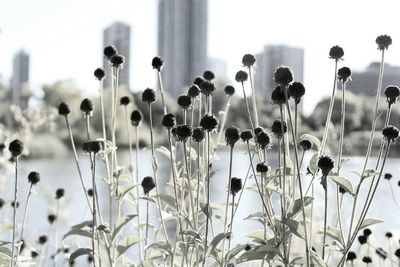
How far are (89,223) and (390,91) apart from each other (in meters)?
0.51

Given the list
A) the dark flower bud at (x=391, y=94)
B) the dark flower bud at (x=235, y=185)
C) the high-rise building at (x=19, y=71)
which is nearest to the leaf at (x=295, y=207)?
the dark flower bud at (x=235, y=185)

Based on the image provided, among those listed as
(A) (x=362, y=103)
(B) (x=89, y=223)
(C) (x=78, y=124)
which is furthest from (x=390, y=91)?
(C) (x=78, y=124)

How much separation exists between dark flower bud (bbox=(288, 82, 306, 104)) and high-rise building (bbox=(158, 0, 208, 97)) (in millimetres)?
2740

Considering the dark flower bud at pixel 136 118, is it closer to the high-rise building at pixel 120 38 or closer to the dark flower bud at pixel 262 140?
the dark flower bud at pixel 262 140

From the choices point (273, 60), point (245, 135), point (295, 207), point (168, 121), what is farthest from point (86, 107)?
point (273, 60)

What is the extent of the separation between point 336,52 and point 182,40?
9.77 feet

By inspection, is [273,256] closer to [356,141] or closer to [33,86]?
[356,141]

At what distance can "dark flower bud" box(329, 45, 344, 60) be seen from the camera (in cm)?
87

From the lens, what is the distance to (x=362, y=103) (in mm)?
3463

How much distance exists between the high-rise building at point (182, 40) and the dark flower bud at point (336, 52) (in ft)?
8.62

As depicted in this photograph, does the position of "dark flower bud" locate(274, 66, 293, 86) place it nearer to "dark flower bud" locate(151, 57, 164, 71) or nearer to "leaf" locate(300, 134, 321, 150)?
"leaf" locate(300, 134, 321, 150)

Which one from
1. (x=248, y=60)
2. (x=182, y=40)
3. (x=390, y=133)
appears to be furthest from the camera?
(x=182, y=40)

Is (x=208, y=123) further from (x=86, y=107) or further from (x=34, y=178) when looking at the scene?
(x=34, y=178)

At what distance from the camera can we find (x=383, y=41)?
0.92 m
